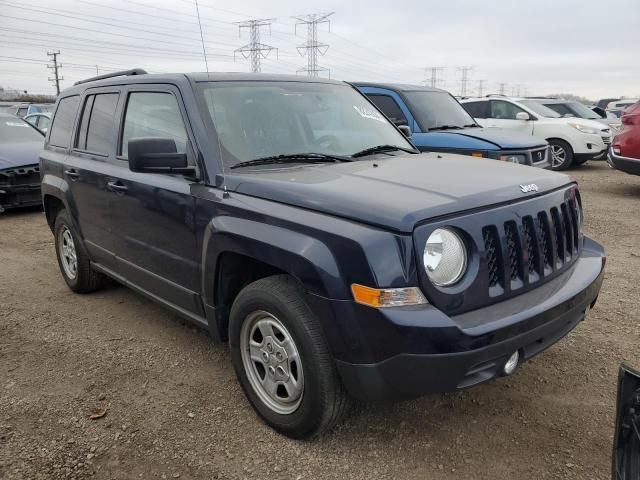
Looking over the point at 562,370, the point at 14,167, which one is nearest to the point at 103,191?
the point at 562,370

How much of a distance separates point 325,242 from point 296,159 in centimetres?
101

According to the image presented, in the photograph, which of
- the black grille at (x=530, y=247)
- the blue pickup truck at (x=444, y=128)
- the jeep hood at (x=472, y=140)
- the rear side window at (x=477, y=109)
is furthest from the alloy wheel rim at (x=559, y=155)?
the black grille at (x=530, y=247)

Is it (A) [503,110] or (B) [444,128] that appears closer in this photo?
(B) [444,128]

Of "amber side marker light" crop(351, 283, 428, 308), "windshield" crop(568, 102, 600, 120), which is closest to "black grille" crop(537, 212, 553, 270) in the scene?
"amber side marker light" crop(351, 283, 428, 308)

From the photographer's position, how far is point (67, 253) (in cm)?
517

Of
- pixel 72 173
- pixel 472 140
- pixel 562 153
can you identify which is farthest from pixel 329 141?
pixel 562 153

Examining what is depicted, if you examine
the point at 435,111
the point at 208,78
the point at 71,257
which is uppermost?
the point at 208,78

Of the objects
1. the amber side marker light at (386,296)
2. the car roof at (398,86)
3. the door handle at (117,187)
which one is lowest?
the amber side marker light at (386,296)

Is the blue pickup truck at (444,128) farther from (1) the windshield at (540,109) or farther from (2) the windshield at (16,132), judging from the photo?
(2) the windshield at (16,132)

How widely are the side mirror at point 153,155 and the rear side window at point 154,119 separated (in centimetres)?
18

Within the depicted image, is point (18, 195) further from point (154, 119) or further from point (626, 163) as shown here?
point (626, 163)

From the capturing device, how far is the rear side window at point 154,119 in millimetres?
3303

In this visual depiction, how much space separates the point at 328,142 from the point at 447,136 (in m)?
4.45

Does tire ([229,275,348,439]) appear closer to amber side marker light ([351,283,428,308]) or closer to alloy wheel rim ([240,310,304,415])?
alloy wheel rim ([240,310,304,415])
